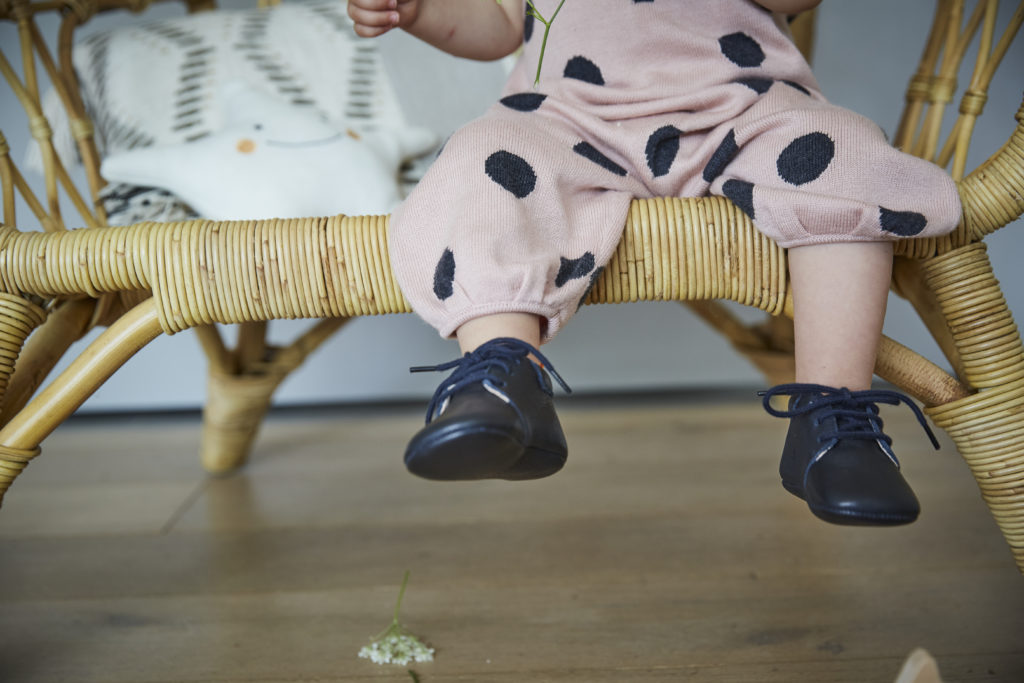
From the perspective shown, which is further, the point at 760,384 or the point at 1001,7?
the point at 760,384

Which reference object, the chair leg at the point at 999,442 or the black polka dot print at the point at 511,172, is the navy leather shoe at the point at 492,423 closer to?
the black polka dot print at the point at 511,172

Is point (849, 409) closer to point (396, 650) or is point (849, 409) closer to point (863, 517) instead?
point (863, 517)

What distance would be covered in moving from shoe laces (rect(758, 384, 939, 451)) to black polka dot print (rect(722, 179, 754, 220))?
13 cm

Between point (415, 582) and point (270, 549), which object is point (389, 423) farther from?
point (415, 582)

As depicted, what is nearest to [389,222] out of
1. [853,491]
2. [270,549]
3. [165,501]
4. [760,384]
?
[853,491]

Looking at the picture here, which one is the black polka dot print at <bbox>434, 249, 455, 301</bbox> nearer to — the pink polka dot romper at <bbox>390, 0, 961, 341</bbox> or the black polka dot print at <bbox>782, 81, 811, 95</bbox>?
the pink polka dot romper at <bbox>390, 0, 961, 341</bbox>

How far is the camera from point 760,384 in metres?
1.50

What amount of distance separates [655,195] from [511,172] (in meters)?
0.15

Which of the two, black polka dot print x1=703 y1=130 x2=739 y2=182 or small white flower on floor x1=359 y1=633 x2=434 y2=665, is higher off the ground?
black polka dot print x1=703 y1=130 x2=739 y2=182

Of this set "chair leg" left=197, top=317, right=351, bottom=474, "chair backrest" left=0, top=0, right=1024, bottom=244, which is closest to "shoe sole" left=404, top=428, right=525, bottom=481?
"chair backrest" left=0, top=0, right=1024, bottom=244

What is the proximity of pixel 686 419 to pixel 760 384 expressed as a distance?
22 centimetres

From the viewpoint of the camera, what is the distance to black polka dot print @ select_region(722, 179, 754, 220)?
61cm

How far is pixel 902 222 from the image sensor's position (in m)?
0.57

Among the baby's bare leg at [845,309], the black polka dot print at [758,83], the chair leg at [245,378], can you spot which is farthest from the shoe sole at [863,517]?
the chair leg at [245,378]
